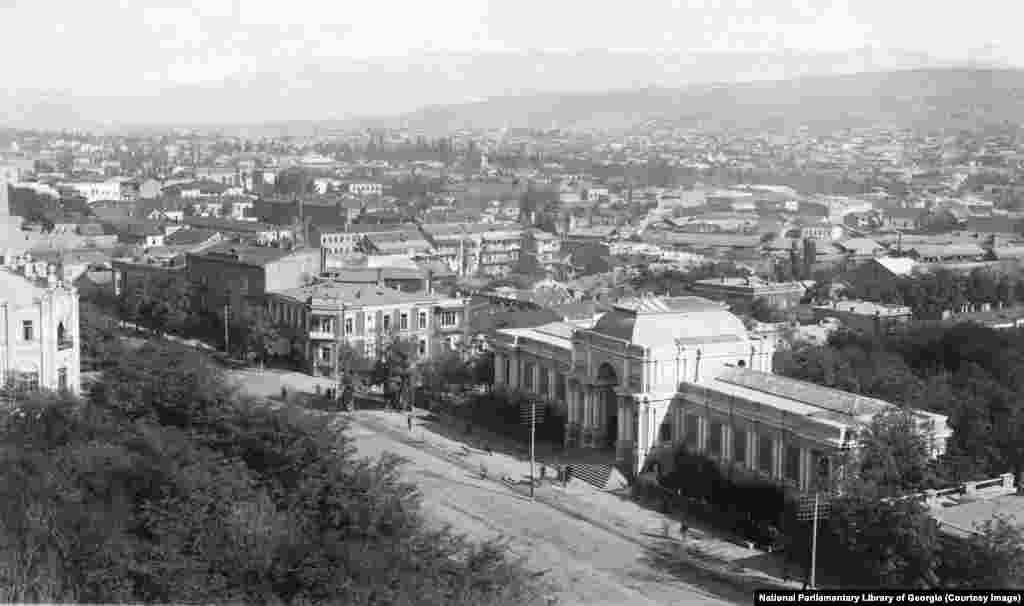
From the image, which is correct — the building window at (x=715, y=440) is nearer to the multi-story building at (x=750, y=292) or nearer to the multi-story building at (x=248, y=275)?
the multi-story building at (x=248, y=275)

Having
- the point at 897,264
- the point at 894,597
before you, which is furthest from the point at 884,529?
the point at 897,264

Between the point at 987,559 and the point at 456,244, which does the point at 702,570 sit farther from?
the point at 456,244

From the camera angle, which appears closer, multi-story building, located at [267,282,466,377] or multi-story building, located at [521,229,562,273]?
multi-story building, located at [267,282,466,377]

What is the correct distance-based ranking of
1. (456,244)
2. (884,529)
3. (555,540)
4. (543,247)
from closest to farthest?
(884,529)
(555,540)
(456,244)
(543,247)

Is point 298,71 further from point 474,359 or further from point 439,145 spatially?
point 474,359

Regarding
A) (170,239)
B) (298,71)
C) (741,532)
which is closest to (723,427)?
(741,532)

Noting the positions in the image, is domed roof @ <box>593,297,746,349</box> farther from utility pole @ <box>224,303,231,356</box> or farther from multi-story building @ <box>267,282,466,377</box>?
utility pole @ <box>224,303,231,356</box>

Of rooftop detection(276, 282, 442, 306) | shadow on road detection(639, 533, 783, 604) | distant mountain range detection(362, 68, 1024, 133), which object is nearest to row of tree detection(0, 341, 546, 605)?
shadow on road detection(639, 533, 783, 604)
